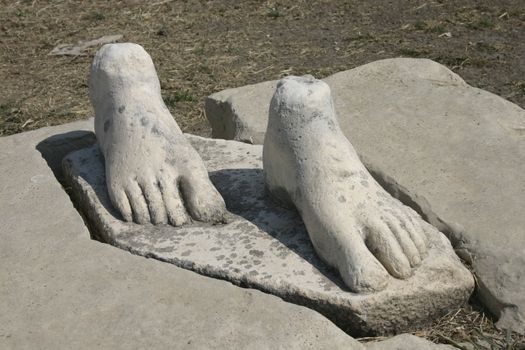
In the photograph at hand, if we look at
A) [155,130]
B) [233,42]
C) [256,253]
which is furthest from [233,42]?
[256,253]

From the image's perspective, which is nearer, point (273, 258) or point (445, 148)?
point (273, 258)

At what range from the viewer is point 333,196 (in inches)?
107

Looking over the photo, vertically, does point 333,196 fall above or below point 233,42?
above

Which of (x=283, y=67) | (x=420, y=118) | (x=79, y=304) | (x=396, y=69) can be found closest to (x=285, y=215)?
(x=79, y=304)

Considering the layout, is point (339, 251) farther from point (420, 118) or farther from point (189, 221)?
point (420, 118)

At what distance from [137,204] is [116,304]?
0.50 m

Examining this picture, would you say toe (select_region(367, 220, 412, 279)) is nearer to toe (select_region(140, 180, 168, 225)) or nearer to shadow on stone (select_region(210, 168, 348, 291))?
shadow on stone (select_region(210, 168, 348, 291))

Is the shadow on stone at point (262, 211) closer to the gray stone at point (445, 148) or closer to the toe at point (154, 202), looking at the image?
the toe at point (154, 202)

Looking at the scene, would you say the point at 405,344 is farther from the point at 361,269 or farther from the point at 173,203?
the point at 173,203

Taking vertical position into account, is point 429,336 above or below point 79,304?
below

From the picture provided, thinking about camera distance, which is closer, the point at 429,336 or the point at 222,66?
the point at 429,336

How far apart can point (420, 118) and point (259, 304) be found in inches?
64.5

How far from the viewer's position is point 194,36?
21.6 ft

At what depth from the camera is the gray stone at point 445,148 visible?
115 inches
